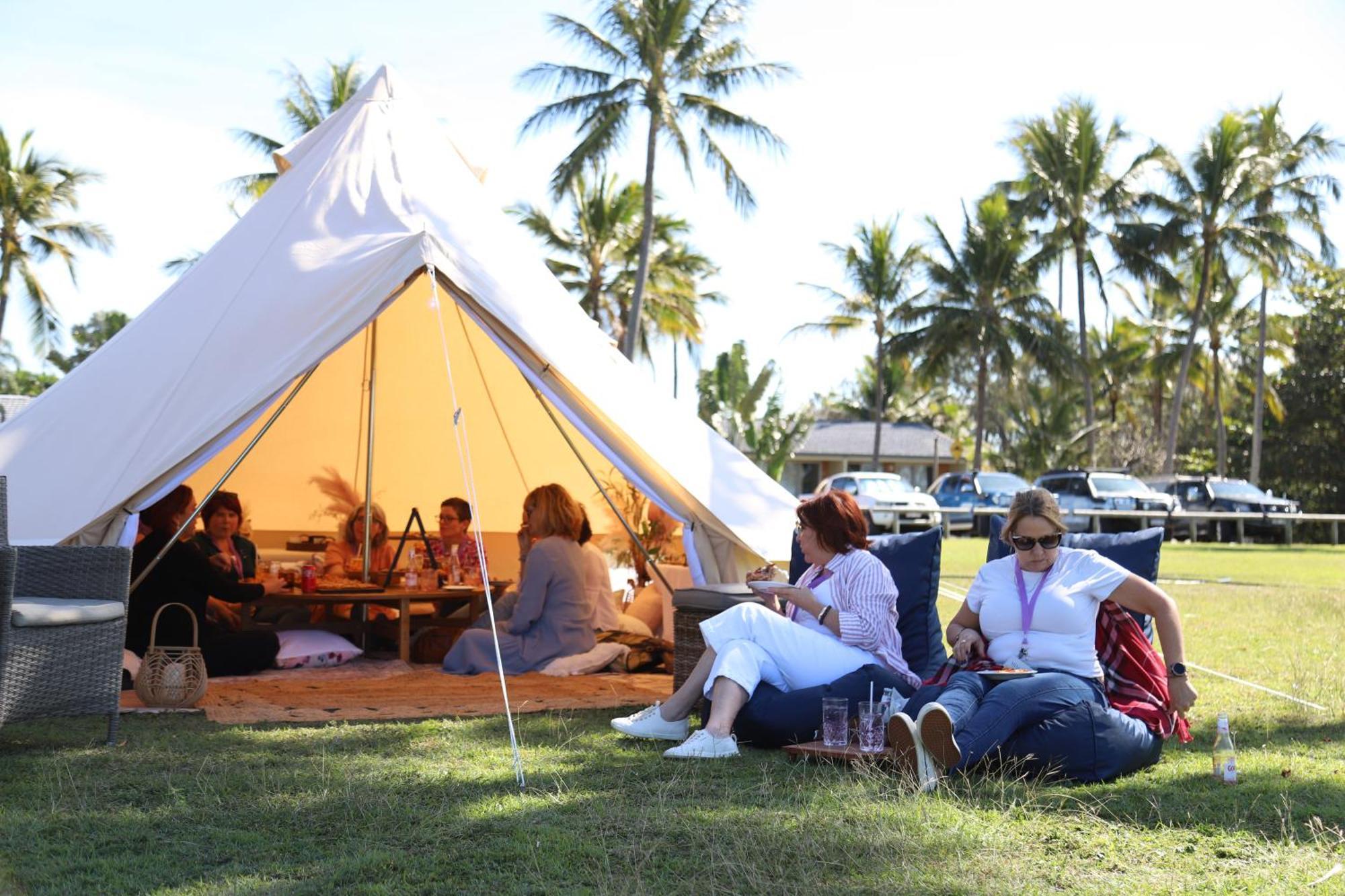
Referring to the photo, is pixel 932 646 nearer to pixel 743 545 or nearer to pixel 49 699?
pixel 743 545

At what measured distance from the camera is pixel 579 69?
23.2 metres

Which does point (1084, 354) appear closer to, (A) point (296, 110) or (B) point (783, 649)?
(A) point (296, 110)

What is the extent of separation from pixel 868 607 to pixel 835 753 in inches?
24.1

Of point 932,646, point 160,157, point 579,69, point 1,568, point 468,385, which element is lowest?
point 932,646

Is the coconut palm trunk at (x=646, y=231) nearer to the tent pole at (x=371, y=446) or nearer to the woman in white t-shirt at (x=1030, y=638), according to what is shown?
the tent pole at (x=371, y=446)

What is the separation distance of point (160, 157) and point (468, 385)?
12.1 feet

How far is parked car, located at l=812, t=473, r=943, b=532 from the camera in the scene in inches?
886

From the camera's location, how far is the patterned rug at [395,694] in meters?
5.47

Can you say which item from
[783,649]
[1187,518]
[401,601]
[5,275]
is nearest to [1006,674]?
[783,649]

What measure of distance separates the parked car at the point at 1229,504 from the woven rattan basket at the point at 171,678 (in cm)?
2153

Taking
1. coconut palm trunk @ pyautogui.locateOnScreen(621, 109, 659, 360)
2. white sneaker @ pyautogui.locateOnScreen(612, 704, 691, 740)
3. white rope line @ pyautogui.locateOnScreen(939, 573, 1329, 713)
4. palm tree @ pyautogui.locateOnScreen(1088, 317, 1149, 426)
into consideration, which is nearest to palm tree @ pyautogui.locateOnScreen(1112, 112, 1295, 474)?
palm tree @ pyautogui.locateOnScreen(1088, 317, 1149, 426)

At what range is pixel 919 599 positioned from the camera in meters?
5.12

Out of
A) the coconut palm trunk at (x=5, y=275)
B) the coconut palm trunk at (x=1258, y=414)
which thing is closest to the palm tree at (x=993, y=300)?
the coconut palm trunk at (x=1258, y=414)

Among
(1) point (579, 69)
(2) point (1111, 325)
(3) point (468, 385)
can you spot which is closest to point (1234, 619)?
(3) point (468, 385)
